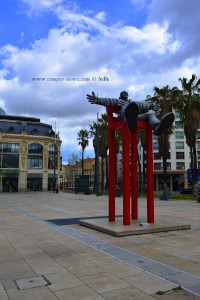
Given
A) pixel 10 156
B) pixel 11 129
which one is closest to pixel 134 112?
pixel 10 156

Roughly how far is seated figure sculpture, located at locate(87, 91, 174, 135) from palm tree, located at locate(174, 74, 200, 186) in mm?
20561

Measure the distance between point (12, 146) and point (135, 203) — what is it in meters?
60.7

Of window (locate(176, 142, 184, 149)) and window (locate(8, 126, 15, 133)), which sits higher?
window (locate(8, 126, 15, 133))

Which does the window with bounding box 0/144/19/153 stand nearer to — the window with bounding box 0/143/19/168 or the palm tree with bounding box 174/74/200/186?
the window with bounding box 0/143/19/168

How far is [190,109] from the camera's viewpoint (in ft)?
100

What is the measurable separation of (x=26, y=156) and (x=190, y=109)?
4566 cm

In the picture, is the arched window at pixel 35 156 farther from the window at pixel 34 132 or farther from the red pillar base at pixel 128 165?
the red pillar base at pixel 128 165

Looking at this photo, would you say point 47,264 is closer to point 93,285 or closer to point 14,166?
point 93,285

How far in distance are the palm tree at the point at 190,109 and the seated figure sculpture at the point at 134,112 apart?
20.6 metres

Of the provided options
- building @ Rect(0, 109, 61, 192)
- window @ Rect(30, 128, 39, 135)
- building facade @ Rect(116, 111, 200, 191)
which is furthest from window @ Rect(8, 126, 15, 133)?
building facade @ Rect(116, 111, 200, 191)

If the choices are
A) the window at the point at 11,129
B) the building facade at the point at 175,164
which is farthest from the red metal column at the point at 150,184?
the building facade at the point at 175,164

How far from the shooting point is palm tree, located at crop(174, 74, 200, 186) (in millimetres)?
30422

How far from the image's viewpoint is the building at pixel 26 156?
66.8 meters

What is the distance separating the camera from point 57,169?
240 ft
